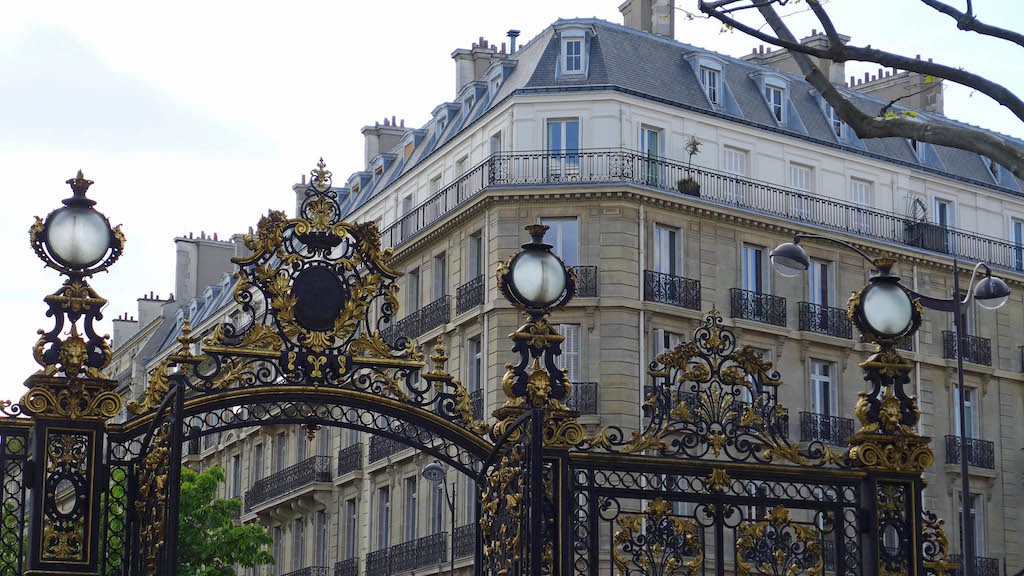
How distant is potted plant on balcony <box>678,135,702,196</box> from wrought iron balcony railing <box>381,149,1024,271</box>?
83mm

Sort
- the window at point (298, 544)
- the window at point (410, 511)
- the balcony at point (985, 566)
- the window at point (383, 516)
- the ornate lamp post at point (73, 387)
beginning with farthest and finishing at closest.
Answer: the window at point (298, 544) < the window at point (383, 516) < the window at point (410, 511) < the balcony at point (985, 566) < the ornate lamp post at point (73, 387)

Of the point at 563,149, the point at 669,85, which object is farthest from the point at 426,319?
the point at 669,85

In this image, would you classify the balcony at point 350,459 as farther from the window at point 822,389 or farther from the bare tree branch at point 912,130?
the bare tree branch at point 912,130

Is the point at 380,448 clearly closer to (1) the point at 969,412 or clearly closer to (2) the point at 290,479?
(2) the point at 290,479

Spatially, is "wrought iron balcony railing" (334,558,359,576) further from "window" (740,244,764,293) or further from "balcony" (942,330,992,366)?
"balcony" (942,330,992,366)

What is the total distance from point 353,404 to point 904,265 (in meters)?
34.3

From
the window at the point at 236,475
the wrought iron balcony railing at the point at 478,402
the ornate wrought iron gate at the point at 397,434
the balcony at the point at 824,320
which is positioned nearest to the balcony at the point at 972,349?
the balcony at the point at 824,320

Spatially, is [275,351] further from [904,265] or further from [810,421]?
[904,265]

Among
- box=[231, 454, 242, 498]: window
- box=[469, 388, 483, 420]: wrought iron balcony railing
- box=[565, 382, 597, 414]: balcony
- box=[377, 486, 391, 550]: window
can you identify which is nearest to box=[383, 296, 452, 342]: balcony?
box=[469, 388, 483, 420]: wrought iron balcony railing

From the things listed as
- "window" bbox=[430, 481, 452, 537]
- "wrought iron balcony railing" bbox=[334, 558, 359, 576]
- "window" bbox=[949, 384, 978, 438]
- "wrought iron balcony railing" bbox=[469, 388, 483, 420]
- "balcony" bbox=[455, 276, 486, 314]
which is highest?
"balcony" bbox=[455, 276, 486, 314]

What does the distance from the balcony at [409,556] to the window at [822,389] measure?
916 cm

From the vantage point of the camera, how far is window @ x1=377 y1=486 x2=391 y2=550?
48072mm

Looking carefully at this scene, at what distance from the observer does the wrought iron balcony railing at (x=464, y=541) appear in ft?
140

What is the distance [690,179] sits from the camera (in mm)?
42906
